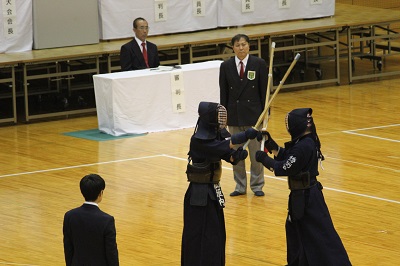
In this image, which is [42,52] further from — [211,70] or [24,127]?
[211,70]

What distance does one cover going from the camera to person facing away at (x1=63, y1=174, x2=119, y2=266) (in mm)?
6727

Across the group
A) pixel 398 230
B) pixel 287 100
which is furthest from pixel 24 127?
pixel 398 230

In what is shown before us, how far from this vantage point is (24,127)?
16.2 metres

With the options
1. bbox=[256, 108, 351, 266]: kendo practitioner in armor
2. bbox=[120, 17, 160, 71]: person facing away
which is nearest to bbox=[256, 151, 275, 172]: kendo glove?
bbox=[256, 108, 351, 266]: kendo practitioner in armor

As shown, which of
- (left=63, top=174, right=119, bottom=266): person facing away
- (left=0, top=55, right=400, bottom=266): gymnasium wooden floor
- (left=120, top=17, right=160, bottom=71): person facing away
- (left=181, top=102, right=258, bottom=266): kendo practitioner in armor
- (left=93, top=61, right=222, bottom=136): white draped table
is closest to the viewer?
(left=63, top=174, right=119, bottom=266): person facing away

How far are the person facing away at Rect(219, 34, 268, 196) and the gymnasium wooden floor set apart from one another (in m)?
0.29

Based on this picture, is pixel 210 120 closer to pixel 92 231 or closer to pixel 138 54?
pixel 92 231

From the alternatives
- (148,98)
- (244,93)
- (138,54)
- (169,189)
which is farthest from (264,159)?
(138,54)

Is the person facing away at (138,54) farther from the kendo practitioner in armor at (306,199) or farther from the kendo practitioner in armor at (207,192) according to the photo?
the kendo practitioner in armor at (306,199)

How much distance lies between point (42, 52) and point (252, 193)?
654 cm

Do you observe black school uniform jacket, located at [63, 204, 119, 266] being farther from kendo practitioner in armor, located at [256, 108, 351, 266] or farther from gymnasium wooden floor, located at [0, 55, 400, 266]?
gymnasium wooden floor, located at [0, 55, 400, 266]

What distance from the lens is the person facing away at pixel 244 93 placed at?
37.2ft

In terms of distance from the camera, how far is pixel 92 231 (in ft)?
22.1

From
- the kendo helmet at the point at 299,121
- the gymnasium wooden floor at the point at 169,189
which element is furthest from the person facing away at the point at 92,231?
the gymnasium wooden floor at the point at 169,189
